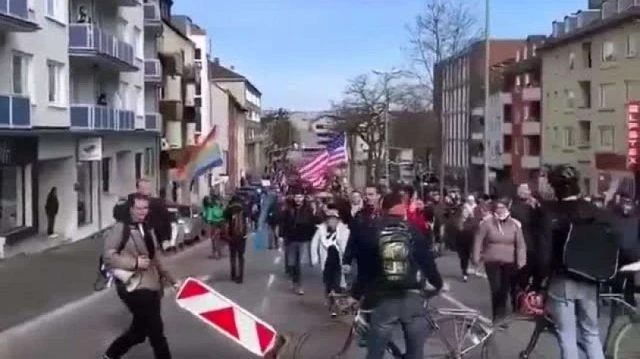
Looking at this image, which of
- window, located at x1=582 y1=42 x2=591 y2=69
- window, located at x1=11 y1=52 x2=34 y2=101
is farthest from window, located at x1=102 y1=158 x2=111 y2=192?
window, located at x1=582 y1=42 x2=591 y2=69

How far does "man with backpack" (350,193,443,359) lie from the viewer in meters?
8.69

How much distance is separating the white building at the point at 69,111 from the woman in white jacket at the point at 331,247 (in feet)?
46.7

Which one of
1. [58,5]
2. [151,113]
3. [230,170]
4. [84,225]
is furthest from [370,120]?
[58,5]

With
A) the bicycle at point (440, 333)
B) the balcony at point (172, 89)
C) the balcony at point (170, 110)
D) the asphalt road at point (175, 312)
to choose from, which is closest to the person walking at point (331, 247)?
the asphalt road at point (175, 312)

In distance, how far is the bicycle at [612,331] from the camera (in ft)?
33.1

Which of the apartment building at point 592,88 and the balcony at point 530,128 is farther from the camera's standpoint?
the balcony at point 530,128

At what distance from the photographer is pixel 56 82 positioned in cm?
3850

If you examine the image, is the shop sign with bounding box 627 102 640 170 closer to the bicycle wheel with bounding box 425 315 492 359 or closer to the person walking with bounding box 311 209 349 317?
the person walking with bounding box 311 209 349 317

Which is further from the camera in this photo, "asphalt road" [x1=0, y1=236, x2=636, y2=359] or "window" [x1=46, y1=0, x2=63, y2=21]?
"window" [x1=46, y1=0, x2=63, y2=21]

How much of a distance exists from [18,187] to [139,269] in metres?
25.6

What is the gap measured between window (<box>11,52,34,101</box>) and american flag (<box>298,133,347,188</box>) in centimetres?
844

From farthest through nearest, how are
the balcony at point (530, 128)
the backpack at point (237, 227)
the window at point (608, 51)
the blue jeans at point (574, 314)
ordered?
1. the balcony at point (530, 128)
2. the window at point (608, 51)
3. the backpack at point (237, 227)
4. the blue jeans at point (574, 314)

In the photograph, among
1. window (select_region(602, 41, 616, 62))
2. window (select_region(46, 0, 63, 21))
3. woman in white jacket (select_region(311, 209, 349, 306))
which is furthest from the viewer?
window (select_region(602, 41, 616, 62))

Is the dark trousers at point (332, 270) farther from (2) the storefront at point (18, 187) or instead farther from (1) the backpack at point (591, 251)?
(2) the storefront at point (18, 187)
